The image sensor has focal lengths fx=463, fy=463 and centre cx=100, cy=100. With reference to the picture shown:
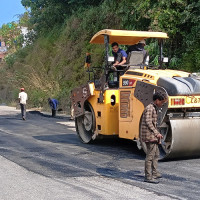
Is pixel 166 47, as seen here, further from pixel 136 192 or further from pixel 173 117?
pixel 136 192

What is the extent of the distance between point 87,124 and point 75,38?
18409mm

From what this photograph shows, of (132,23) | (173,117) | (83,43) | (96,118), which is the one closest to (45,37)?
(83,43)

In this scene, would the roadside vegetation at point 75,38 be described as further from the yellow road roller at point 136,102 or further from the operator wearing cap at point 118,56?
the operator wearing cap at point 118,56

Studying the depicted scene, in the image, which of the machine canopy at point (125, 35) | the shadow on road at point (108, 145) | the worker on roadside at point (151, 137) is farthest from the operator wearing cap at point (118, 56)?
the worker on roadside at point (151, 137)

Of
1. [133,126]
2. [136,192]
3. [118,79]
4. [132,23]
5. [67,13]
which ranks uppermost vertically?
[67,13]

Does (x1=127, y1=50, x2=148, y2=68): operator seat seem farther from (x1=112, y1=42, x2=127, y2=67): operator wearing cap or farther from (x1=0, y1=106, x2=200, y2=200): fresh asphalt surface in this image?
(x1=0, y1=106, x2=200, y2=200): fresh asphalt surface

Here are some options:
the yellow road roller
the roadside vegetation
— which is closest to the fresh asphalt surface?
the yellow road roller

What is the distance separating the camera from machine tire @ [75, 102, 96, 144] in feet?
37.6

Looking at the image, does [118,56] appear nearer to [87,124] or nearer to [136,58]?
[136,58]

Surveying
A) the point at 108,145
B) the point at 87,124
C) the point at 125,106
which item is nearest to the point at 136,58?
the point at 125,106

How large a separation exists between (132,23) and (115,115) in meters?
9.88

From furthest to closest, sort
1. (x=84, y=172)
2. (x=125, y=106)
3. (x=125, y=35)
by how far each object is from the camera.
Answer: (x=125, y=35) → (x=125, y=106) → (x=84, y=172)

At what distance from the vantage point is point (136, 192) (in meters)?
6.73

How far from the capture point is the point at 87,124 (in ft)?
39.0
